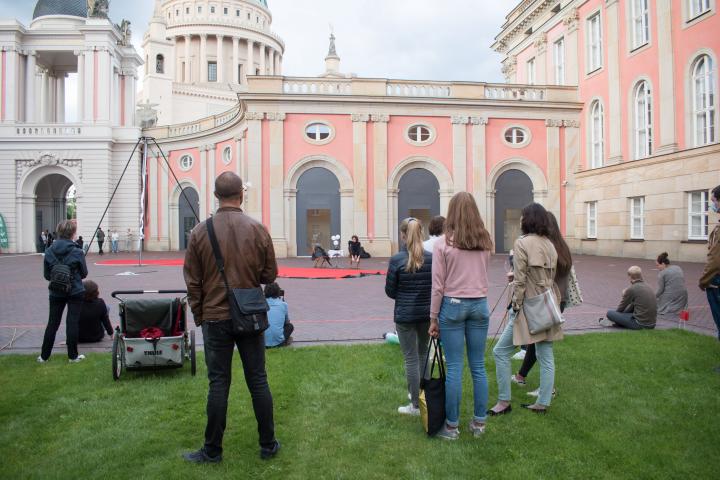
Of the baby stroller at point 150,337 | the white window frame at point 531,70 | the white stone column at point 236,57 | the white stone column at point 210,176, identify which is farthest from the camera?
the white stone column at point 236,57

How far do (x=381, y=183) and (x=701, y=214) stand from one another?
15267 mm

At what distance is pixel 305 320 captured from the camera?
10234 millimetres

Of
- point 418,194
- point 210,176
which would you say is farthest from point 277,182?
point 210,176

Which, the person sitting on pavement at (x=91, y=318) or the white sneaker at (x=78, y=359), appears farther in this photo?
the person sitting on pavement at (x=91, y=318)

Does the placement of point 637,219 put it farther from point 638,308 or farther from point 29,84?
Result: point 29,84

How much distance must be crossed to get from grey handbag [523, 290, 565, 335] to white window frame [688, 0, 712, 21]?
23.7 meters

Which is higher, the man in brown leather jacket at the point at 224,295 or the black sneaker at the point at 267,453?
the man in brown leather jacket at the point at 224,295

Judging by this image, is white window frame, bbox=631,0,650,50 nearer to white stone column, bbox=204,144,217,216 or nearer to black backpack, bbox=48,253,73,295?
white stone column, bbox=204,144,217,216

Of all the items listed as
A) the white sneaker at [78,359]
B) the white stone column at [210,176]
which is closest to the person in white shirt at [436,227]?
the white sneaker at [78,359]

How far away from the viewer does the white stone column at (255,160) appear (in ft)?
95.1

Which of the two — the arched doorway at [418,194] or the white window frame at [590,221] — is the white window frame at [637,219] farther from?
the arched doorway at [418,194]

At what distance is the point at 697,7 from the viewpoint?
→ 2308 cm

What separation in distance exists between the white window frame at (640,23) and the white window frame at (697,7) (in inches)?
107

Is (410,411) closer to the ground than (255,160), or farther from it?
closer to the ground
